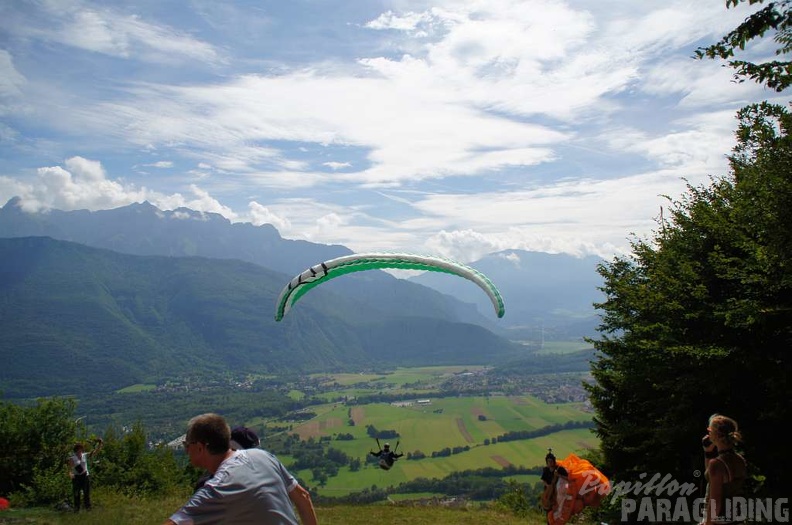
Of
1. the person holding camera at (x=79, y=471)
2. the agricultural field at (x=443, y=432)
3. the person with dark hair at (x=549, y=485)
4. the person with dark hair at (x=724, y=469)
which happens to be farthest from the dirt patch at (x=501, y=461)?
the person with dark hair at (x=724, y=469)

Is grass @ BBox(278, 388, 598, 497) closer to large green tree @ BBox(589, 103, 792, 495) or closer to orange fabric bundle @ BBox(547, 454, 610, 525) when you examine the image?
large green tree @ BBox(589, 103, 792, 495)

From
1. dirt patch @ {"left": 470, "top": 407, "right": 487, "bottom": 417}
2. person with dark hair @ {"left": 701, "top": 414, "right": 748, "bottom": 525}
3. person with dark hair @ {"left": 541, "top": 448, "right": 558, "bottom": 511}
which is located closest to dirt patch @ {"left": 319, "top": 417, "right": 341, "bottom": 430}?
dirt patch @ {"left": 470, "top": 407, "right": 487, "bottom": 417}

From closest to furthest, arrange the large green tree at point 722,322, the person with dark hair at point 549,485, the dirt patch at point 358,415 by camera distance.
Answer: the person with dark hair at point 549,485 → the large green tree at point 722,322 → the dirt patch at point 358,415

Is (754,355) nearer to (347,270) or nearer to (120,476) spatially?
(347,270)

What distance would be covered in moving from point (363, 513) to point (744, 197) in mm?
16687

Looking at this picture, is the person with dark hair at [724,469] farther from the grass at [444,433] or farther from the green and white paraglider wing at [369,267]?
the grass at [444,433]

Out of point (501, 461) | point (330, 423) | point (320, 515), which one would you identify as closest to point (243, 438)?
point (320, 515)

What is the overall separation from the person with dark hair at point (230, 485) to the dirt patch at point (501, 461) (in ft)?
285

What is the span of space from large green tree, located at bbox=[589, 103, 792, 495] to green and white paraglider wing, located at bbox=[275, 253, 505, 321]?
5879 millimetres

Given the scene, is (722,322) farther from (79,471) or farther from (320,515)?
(79,471)

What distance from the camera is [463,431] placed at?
112000mm

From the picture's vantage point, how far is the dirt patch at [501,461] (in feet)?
274

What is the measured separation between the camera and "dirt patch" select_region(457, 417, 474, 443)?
105 metres

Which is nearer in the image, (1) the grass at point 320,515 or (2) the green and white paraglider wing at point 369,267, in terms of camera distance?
(2) the green and white paraglider wing at point 369,267
